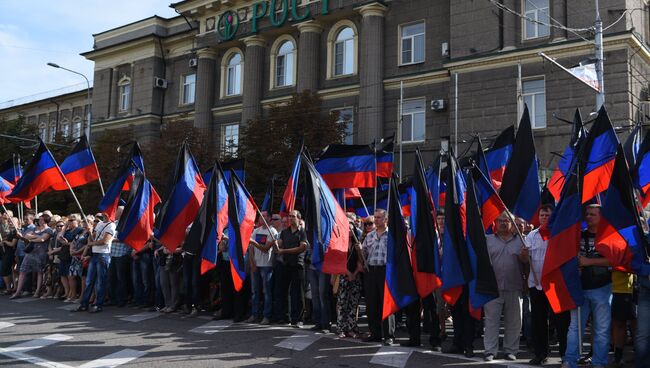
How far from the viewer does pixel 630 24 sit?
2062 centimetres

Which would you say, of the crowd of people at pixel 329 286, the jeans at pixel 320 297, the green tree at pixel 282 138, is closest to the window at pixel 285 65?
the green tree at pixel 282 138

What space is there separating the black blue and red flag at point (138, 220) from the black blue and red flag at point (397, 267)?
4.86 meters

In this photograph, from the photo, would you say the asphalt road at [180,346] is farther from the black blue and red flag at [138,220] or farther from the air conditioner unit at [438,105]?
the air conditioner unit at [438,105]

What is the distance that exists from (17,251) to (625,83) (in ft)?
62.3

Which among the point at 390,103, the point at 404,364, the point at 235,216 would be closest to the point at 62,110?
the point at 390,103

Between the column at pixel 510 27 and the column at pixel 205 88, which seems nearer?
the column at pixel 510 27

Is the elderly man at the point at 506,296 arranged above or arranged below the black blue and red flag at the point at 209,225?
below

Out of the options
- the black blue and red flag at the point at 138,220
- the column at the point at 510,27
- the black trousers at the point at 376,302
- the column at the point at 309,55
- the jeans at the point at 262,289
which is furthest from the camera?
the column at the point at 309,55

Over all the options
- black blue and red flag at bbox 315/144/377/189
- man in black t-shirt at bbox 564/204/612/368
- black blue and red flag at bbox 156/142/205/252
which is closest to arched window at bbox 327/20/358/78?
black blue and red flag at bbox 315/144/377/189

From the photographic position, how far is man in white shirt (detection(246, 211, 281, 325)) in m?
10.6

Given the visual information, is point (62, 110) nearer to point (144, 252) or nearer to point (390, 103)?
point (390, 103)

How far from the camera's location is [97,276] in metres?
11.9

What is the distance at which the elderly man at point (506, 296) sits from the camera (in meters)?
7.84

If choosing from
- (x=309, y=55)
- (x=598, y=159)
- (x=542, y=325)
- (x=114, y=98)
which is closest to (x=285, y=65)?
(x=309, y=55)
